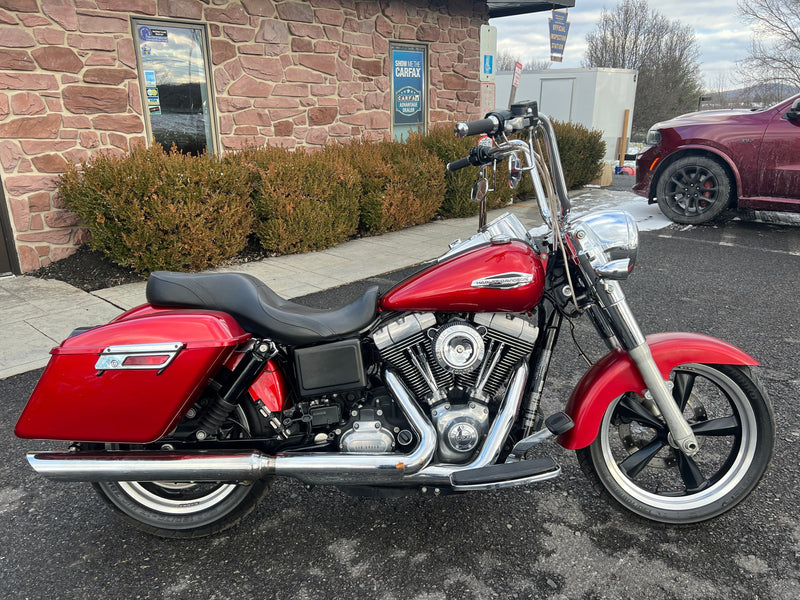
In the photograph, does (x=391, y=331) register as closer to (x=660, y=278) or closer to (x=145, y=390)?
(x=145, y=390)

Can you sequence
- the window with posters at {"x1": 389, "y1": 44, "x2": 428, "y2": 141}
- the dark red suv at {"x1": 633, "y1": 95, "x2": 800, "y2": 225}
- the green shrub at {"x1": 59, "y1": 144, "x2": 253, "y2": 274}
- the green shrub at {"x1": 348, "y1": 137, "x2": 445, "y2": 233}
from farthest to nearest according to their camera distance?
the window with posters at {"x1": 389, "y1": 44, "x2": 428, "y2": 141}
the green shrub at {"x1": 348, "y1": 137, "x2": 445, "y2": 233}
the dark red suv at {"x1": 633, "y1": 95, "x2": 800, "y2": 225}
the green shrub at {"x1": 59, "y1": 144, "x2": 253, "y2": 274}

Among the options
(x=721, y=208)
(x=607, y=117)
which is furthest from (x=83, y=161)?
(x=607, y=117)

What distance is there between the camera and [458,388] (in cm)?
237

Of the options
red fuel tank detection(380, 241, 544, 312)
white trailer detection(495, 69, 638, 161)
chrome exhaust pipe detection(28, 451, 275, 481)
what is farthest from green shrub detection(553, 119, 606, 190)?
chrome exhaust pipe detection(28, 451, 275, 481)

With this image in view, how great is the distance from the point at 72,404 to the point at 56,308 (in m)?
3.65

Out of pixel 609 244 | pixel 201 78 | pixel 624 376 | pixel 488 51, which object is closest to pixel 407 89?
pixel 488 51

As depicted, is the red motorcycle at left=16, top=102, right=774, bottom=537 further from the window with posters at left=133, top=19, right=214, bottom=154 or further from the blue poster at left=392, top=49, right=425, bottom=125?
the blue poster at left=392, top=49, right=425, bottom=125

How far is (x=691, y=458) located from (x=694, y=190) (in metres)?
6.86

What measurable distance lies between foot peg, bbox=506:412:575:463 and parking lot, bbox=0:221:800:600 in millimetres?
390

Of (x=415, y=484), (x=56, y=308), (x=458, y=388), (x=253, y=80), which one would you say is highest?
(x=253, y=80)

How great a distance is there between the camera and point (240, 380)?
2283 millimetres

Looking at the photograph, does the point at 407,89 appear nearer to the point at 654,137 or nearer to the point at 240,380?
the point at 654,137

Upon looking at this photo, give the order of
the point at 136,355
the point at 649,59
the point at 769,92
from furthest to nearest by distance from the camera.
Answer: the point at 649,59, the point at 769,92, the point at 136,355

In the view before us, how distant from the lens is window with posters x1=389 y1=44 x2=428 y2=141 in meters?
10.3
